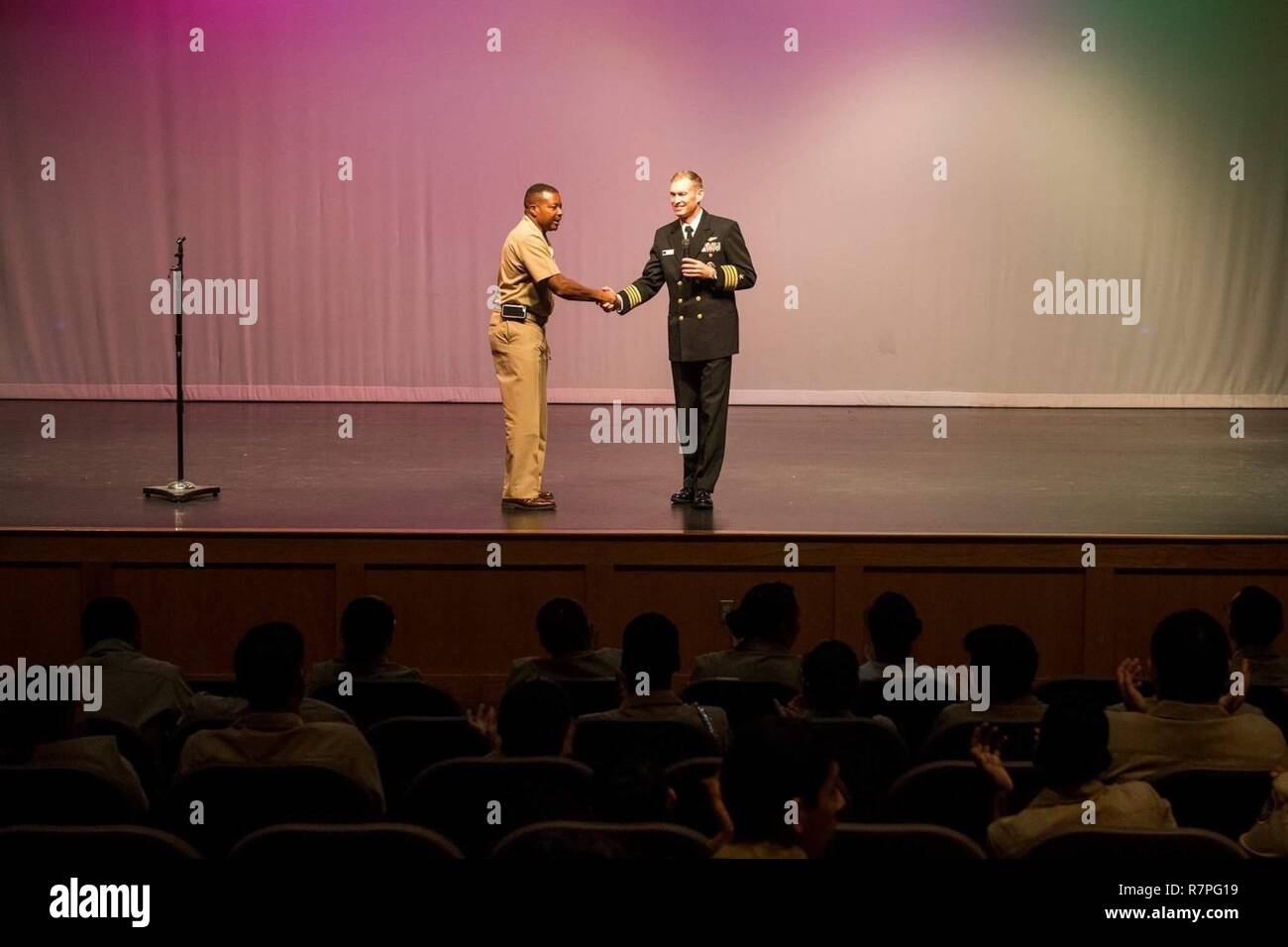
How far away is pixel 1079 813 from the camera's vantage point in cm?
268

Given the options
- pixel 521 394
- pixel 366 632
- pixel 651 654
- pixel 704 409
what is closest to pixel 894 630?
pixel 651 654

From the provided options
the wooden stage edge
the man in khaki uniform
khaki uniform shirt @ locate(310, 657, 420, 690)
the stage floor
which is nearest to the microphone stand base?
the stage floor

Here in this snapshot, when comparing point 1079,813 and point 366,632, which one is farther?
point 366,632

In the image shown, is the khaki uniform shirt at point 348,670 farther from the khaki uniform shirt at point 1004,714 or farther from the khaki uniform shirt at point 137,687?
the khaki uniform shirt at point 1004,714

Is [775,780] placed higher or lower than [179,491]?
lower

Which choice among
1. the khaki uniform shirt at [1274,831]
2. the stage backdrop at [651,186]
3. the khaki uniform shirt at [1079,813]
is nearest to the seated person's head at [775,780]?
the khaki uniform shirt at [1079,813]

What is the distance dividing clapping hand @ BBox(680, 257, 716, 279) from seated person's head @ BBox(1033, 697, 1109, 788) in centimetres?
384

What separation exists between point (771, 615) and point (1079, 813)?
1.51 m

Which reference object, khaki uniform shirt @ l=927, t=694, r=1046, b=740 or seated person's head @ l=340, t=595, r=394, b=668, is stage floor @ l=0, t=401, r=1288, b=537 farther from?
khaki uniform shirt @ l=927, t=694, r=1046, b=740

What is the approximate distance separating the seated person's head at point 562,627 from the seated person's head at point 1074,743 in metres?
1.58

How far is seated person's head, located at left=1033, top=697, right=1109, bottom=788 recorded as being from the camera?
105 inches

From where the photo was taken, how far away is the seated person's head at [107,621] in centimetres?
408

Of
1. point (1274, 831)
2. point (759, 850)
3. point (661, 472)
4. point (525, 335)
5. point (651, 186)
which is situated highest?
point (651, 186)

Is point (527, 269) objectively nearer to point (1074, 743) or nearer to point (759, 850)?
point (1074, 743)
